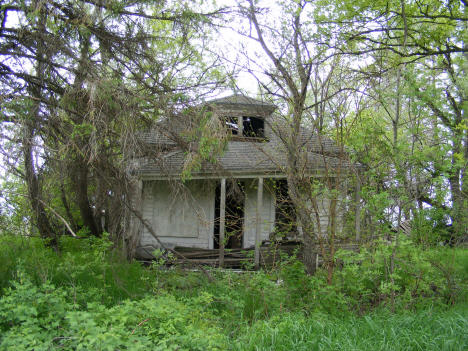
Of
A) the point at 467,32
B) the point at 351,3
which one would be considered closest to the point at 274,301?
the point at 351,3

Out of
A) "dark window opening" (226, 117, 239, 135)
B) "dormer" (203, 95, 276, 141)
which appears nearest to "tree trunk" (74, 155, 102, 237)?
"dormer" (203, 95, 276, 141)

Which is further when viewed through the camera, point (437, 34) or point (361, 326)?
point (437, 34)

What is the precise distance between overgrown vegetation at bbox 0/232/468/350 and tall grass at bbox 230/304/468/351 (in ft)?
0.05

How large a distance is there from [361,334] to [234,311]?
79.0 inches

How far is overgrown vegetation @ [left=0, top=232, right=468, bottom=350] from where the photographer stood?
4309 mm

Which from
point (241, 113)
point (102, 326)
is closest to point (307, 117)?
point (241, 113)

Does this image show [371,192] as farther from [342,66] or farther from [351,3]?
[351,3]

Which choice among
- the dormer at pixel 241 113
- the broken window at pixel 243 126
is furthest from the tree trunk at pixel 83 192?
the broken window at pixel 243 126

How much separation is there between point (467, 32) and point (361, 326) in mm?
6603

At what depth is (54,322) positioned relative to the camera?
4.53 m

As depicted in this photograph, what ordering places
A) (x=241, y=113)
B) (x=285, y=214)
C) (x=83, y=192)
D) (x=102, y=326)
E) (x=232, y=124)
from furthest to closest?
(x=83, y=192) → (x=241, y=113) → (x=285, y=214) → (x=232, y=124) → (x=102, y=326)

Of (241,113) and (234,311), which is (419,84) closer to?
(241,113)

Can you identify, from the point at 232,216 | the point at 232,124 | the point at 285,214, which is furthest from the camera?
the point at 232,216

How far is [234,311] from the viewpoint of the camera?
623cm
